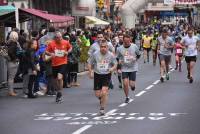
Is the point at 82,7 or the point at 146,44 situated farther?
the point at 82,7

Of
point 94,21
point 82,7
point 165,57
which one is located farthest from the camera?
point 94,21

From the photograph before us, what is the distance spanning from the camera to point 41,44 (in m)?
20.2

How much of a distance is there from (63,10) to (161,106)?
32.4 metres

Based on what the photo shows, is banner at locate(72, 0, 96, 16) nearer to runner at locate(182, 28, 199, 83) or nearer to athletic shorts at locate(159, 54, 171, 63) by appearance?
athletic shorts at locate(159, 54, 171, 63)

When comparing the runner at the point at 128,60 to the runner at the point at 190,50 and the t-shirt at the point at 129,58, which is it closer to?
the t-shirt at the point at 129,58

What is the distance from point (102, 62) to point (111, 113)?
1120 mm

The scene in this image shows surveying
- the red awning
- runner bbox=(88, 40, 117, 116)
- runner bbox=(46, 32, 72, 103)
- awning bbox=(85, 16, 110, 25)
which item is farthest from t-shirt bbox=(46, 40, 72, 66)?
awning bbox=(85, 16, 110, 25)

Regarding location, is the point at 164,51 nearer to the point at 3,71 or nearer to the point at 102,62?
the point at 3,71

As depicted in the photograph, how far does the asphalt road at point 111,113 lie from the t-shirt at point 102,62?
90 cm

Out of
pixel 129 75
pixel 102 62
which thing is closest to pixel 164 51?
pixel 129 75

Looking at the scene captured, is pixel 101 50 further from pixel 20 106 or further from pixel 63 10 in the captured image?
pixel 63 10

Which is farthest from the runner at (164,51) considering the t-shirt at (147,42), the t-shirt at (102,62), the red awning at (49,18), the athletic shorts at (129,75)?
the t-shirt at (147,42)

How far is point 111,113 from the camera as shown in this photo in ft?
46.4

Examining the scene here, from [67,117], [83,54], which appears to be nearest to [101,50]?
[67,117]
